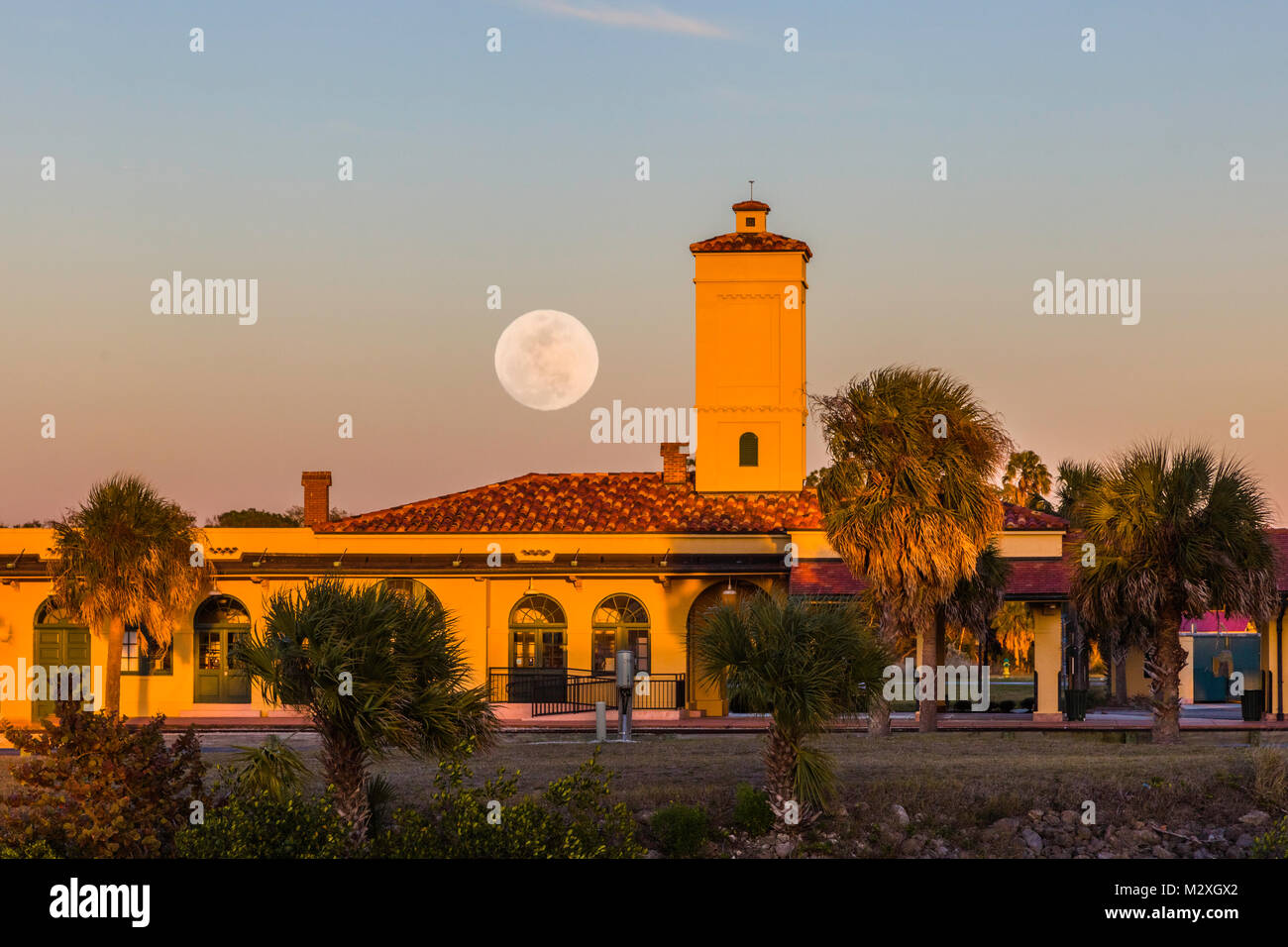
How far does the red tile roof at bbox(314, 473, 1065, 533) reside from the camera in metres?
39.3

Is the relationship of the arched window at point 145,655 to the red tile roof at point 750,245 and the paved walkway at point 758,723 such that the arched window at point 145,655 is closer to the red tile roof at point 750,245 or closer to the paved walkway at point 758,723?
the paved walkway at point 758,723

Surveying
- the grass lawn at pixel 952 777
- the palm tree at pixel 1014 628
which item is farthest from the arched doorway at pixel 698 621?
the palm tree at pixel 1014 628

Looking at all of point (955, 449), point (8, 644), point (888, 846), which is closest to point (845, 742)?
point (955, 449)

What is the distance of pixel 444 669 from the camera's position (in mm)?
16578

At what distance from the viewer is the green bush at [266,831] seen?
52.3 ft

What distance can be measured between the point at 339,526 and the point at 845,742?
17.9 meters

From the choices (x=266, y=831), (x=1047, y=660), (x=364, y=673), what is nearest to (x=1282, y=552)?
(x=1047, y=660)

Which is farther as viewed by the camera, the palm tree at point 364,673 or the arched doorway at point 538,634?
the arched doorway at point 538,634

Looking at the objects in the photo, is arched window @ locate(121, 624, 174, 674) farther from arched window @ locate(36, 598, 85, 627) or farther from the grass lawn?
the grass lawn

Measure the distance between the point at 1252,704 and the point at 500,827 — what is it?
22458mm

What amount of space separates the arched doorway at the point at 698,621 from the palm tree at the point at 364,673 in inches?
817

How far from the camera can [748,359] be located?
43250 mm
